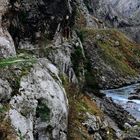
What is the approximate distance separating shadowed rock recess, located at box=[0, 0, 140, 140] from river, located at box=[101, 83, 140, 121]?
0.36m

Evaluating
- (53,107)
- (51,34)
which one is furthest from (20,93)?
(51,34)

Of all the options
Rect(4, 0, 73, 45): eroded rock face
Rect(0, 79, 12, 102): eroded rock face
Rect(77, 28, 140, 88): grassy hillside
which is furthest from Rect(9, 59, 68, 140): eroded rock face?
Rect(77, 28, 140, 88): grassy hillside

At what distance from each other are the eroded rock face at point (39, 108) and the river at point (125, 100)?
24.4 meters

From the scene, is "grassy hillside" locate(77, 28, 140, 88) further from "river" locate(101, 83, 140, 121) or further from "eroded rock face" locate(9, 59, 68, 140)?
"eroded rock face" locate(9, 59, 68, 140)

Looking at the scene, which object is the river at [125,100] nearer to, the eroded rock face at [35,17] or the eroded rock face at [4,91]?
the eroded rock face at [35,17]

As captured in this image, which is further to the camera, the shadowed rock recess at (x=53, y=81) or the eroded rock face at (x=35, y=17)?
the eroded rock face at (x=35, y=17)

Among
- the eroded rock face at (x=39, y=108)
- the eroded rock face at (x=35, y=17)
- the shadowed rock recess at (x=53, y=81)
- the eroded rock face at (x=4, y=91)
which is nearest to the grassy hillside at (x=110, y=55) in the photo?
the shadowed rock recess at (x=53, y=81)

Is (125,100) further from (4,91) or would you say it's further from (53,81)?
(4,91)

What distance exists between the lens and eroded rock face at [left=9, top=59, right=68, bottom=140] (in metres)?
22.6

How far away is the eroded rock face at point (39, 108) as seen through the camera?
22609mm

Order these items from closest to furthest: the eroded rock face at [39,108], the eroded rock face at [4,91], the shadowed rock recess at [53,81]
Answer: the eroded rock face at [4,91] → the eroded rock face at [39,108] → the shadowed rock recess at [53,81]

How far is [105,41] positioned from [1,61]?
3153 inches

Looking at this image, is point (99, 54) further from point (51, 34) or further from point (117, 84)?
point (51, 34)

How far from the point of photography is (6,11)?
40094 mm
